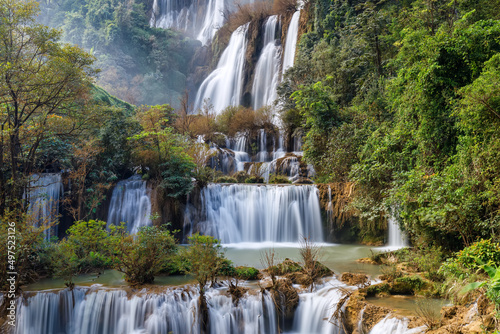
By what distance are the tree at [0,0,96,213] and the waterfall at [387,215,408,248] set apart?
1233 cm

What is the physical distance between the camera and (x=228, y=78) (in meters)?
32.6

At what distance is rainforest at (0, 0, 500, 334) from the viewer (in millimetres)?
6996

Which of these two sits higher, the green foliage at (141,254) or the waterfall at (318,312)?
the green foliage at (141,254)

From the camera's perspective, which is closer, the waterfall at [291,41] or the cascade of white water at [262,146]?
the cascade of white water at [262,146]

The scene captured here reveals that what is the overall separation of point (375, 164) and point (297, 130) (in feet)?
34.4

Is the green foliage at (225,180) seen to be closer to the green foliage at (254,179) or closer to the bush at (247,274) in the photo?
the green foliage at (254,179)

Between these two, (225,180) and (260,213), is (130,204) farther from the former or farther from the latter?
(260,213)

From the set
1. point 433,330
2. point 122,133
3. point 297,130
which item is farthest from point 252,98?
point 433,330

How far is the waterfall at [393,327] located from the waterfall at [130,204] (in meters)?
11.6

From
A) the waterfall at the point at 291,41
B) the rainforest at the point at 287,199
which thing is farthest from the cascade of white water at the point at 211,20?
the rainforest at the point at 287,199

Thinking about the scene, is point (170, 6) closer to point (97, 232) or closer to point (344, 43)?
point (344, 43)

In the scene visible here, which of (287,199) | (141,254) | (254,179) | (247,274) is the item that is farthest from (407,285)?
(254,179)

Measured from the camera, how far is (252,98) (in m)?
29.7

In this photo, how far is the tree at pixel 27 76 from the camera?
9602mm
